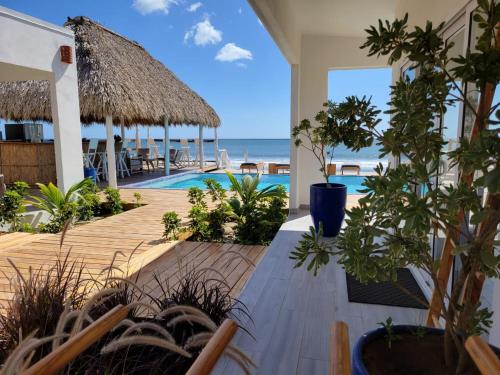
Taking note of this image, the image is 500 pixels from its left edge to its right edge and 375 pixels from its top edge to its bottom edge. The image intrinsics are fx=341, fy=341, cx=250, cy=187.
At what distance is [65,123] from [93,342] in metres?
6.48

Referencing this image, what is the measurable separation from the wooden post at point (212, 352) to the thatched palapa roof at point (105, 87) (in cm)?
912

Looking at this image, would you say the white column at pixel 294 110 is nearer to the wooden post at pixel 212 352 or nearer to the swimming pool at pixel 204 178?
the swimming pool at pixel 204 178

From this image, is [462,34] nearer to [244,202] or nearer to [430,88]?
[430,88]

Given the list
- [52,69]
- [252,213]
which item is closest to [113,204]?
[52,69]

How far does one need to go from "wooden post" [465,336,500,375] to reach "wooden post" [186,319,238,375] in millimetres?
457

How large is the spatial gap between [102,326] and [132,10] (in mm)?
35620

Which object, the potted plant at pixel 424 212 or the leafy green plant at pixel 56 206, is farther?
the leafy green plant at pixel 56 206

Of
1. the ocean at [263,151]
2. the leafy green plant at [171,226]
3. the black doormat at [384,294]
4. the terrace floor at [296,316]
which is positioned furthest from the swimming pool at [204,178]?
the ocean at [263,151]

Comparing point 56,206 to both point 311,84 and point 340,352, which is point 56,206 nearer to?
point 311,84

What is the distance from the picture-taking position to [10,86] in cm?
999

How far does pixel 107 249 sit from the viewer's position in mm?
4090

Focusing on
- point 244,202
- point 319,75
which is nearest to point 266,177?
point 319,75

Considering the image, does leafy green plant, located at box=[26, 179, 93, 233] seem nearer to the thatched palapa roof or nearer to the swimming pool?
the thatched palapa roof

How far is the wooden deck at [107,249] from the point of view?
11.4 ft
